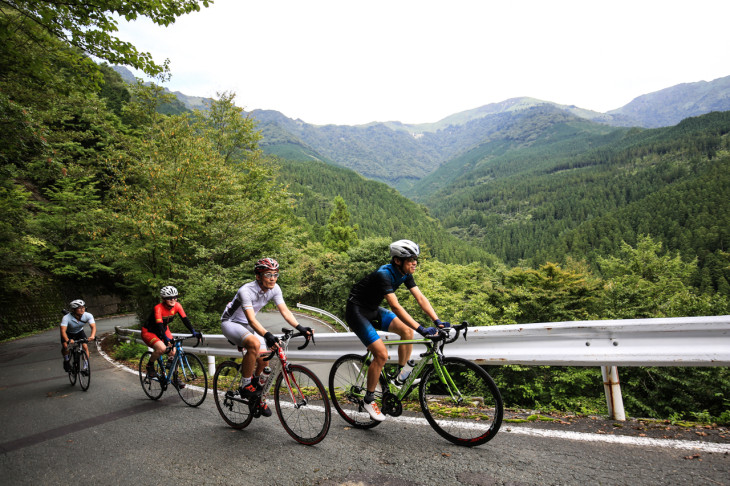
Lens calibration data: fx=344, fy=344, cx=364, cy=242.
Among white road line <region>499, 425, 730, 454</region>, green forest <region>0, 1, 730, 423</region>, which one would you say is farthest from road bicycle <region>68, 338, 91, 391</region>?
white road line <region>499, 425, 730, 454</region>

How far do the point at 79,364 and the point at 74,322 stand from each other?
92 centimetres

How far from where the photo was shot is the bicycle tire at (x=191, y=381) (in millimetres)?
5203

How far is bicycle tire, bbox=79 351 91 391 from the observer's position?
22.8 ft

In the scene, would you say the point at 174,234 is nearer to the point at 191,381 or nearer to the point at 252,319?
the point at 191,381

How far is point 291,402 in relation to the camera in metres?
3.64

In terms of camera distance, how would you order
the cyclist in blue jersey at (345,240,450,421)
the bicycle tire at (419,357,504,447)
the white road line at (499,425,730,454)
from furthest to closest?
the cyclist in blue jersey at (345,240,450,421) < the bicycle tire at (419,357,504,447) < the white road line at (499,425,730,454)

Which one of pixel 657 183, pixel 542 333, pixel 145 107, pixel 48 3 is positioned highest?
pixel 657 183

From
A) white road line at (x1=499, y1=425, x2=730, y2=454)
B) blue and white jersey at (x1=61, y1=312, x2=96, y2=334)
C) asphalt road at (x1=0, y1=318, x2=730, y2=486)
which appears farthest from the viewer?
blue and white jersey at (x1=61, y1=312, x2=96, y2=334)

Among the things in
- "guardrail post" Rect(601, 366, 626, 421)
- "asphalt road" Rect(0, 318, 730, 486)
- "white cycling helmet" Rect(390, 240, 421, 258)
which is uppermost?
"white cycling helmet" Rect(390, 240, 421, 258)

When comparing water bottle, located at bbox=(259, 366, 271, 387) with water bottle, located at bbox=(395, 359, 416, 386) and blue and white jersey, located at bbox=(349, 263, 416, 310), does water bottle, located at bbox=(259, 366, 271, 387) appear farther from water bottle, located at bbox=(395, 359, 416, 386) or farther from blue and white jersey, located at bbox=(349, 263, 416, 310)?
water bottle, located at bbox=(395, 359, 416, 386)

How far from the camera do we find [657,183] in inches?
6619

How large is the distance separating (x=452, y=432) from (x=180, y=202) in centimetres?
1149

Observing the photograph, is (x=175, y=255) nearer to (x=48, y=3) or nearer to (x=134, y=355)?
(x=134, y=355)

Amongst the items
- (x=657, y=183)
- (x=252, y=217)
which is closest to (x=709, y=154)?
(x=657, y=183)
